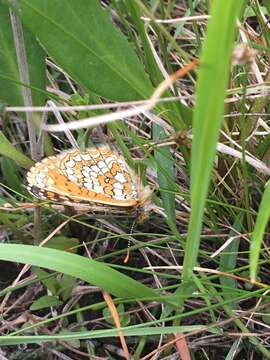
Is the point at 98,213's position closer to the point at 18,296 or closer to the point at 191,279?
the point at 18,296

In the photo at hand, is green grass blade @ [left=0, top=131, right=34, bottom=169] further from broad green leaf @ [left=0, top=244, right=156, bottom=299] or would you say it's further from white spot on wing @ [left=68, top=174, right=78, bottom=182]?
broad green leaf @ [left=0, top=244, right=156, bottom=299]

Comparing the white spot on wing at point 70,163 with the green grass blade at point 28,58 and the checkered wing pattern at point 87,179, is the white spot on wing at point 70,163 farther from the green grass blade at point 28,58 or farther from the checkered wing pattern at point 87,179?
the green grass blade at point 28,58

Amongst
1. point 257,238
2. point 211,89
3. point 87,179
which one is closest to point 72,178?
point 87,179

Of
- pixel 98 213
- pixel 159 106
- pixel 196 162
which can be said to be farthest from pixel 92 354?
pixel 196 162

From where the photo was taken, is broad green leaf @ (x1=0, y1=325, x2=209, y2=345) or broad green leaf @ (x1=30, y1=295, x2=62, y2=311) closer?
broad green leaf @ (x1=0, y1=325, x2=209, y2=345)

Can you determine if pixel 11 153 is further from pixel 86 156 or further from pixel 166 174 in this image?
pixel 166 174

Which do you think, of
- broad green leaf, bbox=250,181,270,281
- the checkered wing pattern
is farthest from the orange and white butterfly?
broad green leaf, bbox=250,181,270,281
